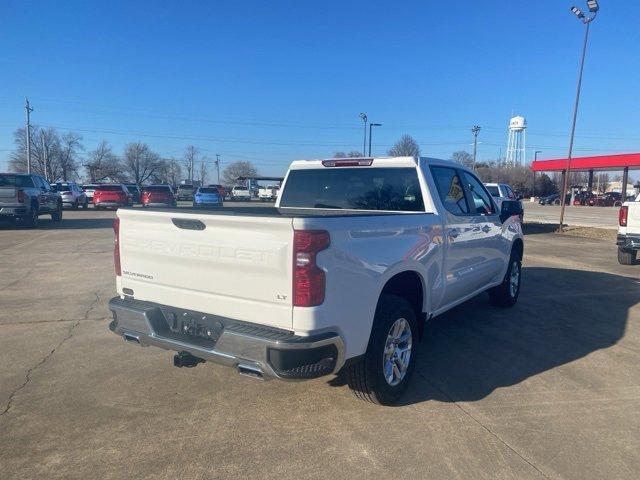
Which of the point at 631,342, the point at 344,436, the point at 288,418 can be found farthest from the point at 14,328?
the point at 631,342

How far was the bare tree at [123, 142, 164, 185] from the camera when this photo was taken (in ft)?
351

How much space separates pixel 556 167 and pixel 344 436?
65.6m

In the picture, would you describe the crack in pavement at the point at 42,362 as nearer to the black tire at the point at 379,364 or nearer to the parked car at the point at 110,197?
the black tire at the point at 379,364

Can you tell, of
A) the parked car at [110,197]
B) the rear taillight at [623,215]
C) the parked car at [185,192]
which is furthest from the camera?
the parked car at [185,192]

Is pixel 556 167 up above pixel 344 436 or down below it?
above

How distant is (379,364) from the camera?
142 inches

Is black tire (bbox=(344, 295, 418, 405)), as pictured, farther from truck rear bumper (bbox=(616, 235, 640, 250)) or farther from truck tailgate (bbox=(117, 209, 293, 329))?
truck rear bumper (bbox=(616, 235, 640, 250))

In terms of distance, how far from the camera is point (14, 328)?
5.71 meters

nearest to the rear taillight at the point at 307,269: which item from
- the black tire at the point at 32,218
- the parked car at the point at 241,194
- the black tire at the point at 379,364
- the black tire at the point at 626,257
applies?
the black tire at the point at 379,364

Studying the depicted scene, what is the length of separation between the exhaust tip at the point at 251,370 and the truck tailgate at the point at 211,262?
29 centimetres

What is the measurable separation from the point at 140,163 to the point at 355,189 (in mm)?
111106

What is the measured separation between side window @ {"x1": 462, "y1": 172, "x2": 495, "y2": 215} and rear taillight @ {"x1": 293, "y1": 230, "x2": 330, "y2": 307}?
3.13m

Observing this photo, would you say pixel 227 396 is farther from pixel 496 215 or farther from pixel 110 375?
pixel 496 215

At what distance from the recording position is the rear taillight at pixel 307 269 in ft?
9.82
